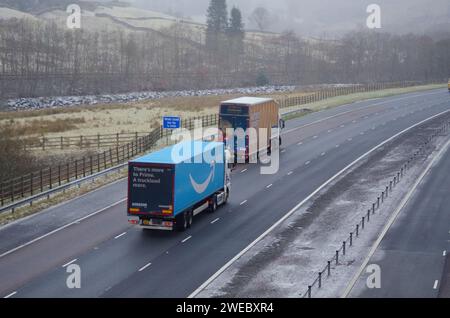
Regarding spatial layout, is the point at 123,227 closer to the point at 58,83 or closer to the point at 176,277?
the point at 176,277

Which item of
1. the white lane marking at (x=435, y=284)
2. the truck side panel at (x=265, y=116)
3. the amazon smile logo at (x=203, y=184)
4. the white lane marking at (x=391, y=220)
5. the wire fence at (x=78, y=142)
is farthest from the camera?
the wire fence at (x=78, y=142)

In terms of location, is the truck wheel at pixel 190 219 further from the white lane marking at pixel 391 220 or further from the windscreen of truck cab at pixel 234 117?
the windscreen of truck cab at pixel 234 117

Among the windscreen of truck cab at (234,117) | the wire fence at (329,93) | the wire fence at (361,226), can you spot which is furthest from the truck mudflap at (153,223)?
the wire fence at (329,93)

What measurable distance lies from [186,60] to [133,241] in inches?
5099

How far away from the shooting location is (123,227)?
31578 millimetres

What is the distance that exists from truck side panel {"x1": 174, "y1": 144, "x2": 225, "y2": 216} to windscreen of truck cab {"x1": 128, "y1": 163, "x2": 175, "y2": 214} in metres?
0.35

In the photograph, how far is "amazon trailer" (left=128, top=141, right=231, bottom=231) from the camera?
29.4 metres

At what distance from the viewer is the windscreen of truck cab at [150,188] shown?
29.4 meters

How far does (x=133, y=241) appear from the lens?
2923 cm

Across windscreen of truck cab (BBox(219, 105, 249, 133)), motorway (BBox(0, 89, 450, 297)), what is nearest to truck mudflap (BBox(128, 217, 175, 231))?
motorway (BBox(0, 89, 450, 297))

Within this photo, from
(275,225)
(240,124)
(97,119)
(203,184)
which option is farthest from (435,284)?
(97,119)

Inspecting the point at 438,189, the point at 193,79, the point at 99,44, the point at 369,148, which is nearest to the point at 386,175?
the point at 438,189

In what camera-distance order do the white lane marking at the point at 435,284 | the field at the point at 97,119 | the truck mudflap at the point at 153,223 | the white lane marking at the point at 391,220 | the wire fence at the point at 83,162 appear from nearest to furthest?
the white lane marking at the point at 435,284
the white lane marking at the point at 391,220
the truck mudflap at the point at 153,223
the wire fence at the point at 83,162
the field at the point at 97,119

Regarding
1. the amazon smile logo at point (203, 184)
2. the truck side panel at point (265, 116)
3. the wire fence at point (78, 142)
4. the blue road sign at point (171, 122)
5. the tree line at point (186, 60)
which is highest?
the tree line at point (186, 60)
